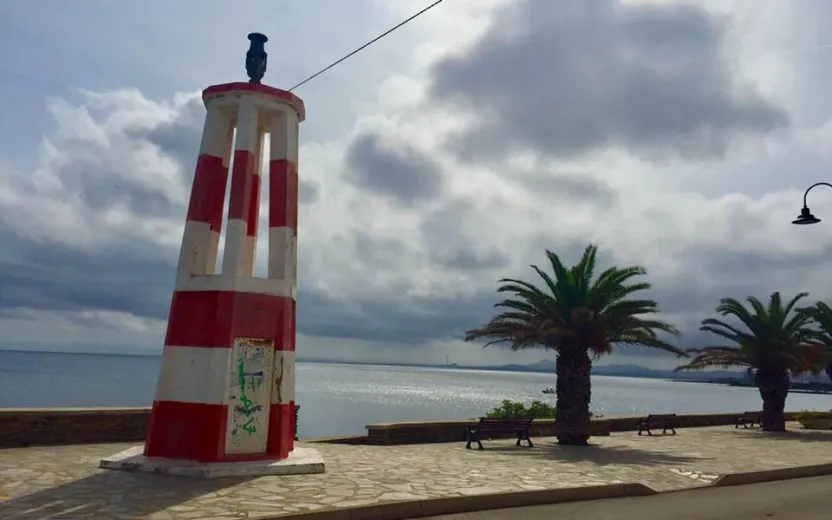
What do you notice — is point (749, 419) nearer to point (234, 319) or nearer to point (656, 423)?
point (656, 423)

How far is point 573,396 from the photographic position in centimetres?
1797

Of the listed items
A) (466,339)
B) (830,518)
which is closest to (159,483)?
(830,518)

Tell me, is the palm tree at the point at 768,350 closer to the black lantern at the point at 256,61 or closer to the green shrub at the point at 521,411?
the green shrub at the point at 521,411

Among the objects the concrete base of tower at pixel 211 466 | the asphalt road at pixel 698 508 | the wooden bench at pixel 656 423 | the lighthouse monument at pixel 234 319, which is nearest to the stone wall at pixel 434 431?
the wooden bench at pixel 656 423

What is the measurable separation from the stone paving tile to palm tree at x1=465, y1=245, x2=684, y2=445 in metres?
1.28

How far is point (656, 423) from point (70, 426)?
17.1 meters

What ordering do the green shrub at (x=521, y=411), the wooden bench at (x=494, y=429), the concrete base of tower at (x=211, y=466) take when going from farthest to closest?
the green shrub at (x=521, y=411) < the wooden bench at (x=494, y=429) < the concrete base of tower at (x=211, y=466)

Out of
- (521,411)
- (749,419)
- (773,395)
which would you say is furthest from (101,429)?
(749,419)

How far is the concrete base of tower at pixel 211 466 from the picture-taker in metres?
Result: 10.6

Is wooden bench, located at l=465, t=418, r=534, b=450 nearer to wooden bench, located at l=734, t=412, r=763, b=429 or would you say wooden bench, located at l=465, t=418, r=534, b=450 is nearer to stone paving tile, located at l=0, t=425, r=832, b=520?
stone paving tile, located at l=0, t=425, r=832, b=520

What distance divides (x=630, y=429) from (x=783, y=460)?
780cm

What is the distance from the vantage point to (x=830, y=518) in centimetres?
921

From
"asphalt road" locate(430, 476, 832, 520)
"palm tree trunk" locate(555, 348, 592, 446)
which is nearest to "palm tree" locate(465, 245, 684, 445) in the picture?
"palm tree trunk" locate(555, 348, 592, 446)

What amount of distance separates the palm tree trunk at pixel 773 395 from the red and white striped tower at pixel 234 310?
19.5m
